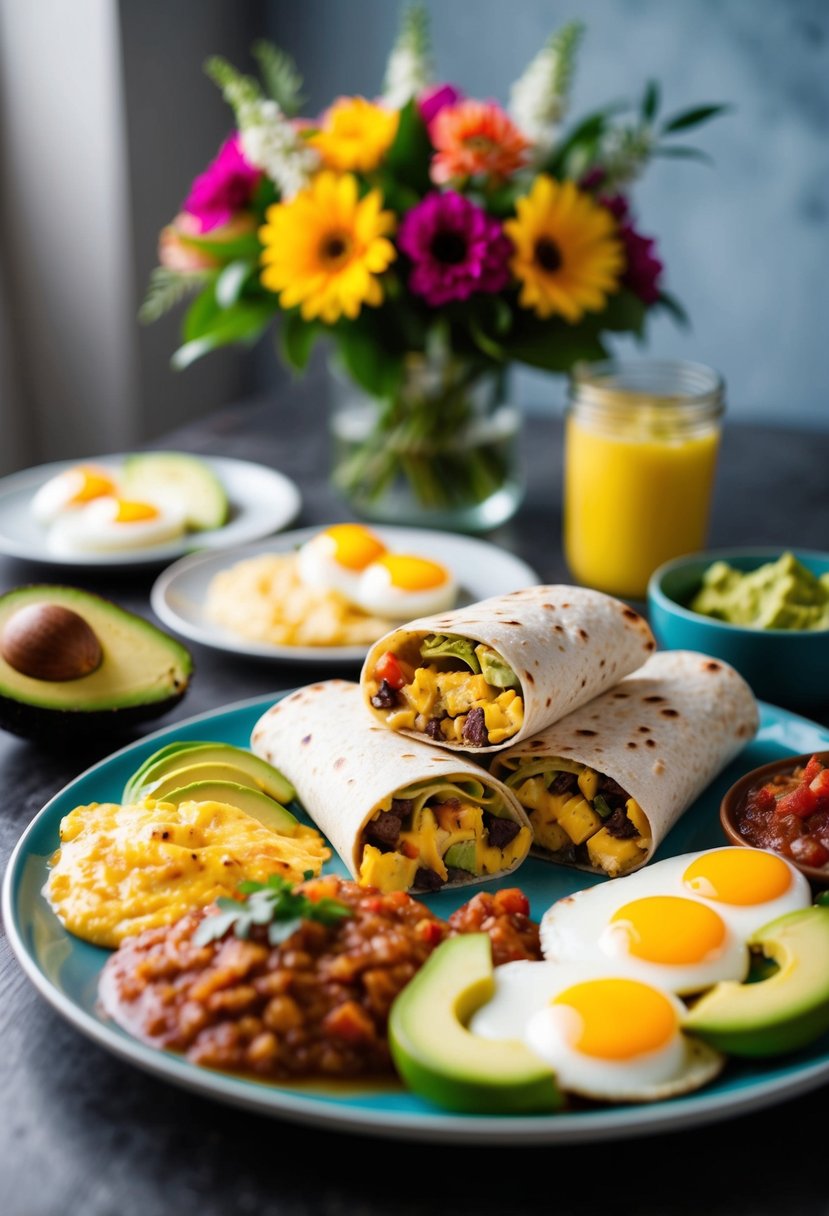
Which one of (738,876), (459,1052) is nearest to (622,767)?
(738,876)

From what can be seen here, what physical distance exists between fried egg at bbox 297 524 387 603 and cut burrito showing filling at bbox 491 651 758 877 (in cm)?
85

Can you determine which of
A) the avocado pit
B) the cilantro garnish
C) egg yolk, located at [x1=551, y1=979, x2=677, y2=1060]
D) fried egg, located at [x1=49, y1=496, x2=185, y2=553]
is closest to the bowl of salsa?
egg yolk, located at [x1=551, y1=979, x2=677, y2=1060]

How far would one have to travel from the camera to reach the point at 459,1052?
1.55m

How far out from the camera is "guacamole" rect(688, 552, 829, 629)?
2791 mm

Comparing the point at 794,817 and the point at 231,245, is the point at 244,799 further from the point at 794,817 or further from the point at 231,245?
the point at 231,245

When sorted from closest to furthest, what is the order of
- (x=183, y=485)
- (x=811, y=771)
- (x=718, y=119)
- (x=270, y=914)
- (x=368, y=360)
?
(x=270, y=914), (x=811, y=771), (x=368, y=360), (x=183, y=485), (x=718, y=119)

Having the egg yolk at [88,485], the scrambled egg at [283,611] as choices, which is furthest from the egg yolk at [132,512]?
the scrambled egg at [283,611]

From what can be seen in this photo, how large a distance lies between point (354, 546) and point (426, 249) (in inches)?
30.4

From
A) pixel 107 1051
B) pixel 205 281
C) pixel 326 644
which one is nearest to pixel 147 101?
pixel 205 281

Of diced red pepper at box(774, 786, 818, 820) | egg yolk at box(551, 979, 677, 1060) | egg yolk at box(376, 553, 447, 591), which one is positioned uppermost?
egg yolk at box(551, 979, 677, 1060)

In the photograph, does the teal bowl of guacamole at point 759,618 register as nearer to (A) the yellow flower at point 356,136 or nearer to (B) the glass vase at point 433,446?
(B) the glass vase at point 433,446

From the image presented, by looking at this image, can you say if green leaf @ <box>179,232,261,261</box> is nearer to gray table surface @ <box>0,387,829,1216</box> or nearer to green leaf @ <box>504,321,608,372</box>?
green leaf @ <box>504,321,608,372</box>

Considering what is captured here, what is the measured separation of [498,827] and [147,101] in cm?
462

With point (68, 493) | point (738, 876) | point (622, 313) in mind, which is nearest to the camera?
point (738, 876)
